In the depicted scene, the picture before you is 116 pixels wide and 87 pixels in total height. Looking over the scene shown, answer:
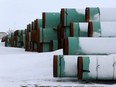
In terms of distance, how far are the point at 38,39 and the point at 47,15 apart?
110cm

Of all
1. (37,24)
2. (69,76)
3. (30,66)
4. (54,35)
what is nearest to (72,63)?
(69,76)

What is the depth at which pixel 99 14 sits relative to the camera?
916 centimetres

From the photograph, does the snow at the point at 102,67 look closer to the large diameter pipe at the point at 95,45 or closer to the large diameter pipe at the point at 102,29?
the large diameter pipe at the point at 95,45

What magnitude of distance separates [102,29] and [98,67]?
6.68ft

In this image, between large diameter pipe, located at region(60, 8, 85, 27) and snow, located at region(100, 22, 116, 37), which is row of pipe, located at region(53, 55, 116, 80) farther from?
large diameter pipe, located at region(60, 8, 85, 27)

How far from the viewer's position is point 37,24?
13.6 metres

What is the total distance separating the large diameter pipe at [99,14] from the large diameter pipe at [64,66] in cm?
343

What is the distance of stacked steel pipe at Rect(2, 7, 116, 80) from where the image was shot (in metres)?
5.60

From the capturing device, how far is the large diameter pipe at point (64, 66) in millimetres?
5820

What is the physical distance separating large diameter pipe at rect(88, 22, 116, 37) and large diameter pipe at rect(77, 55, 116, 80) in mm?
1888

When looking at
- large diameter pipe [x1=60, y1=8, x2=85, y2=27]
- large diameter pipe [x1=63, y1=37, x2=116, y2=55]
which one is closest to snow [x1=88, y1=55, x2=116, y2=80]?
large diameter pipe [x1=63, y1=37, x2=116, y2=55]

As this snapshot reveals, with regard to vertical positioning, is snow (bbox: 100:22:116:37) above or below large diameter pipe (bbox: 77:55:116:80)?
above

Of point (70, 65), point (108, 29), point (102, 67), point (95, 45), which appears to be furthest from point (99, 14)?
point (102, 67)

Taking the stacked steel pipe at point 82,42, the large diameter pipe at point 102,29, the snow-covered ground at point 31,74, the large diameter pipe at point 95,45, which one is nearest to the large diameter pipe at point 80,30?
the stacked steel pipe at point 82,42
